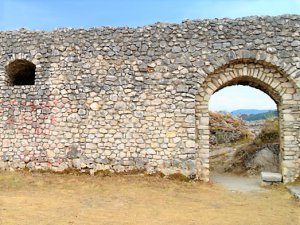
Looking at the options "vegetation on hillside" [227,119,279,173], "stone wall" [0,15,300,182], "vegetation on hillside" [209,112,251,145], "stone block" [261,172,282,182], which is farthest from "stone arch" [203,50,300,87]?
"vegetation on hillside" [209,112,251,145]

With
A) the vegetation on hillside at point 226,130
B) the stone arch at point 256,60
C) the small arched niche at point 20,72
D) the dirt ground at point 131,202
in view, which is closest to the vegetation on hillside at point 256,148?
the vegetation on hillside at point 226,130

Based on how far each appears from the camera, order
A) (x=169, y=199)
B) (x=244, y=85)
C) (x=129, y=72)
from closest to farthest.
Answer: (x=169, y=199), (x=129, y=72), (x=244, y=85)

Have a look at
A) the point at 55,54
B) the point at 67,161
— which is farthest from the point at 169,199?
the point at 55,54

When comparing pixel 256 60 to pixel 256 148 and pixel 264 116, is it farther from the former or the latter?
pixel 264 116

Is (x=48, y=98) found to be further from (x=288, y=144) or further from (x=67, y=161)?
(x=288, y=144)

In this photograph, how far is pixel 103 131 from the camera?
10039mm

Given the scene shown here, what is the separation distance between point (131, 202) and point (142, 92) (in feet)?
11.8

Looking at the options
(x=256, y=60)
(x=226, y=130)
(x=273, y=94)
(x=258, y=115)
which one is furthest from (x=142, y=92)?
(x=258, y=115)

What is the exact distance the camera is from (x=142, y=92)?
32.7ft

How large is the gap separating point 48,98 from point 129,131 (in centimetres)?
272

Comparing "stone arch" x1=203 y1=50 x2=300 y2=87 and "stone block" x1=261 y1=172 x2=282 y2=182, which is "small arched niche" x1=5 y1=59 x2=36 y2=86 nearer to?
"stone arch" x1=203 y1=50 x2=300 y2=87

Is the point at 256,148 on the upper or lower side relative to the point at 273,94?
lower

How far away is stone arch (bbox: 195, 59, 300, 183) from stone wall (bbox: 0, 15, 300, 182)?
27 millimetres

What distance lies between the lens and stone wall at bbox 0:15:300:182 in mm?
9656
